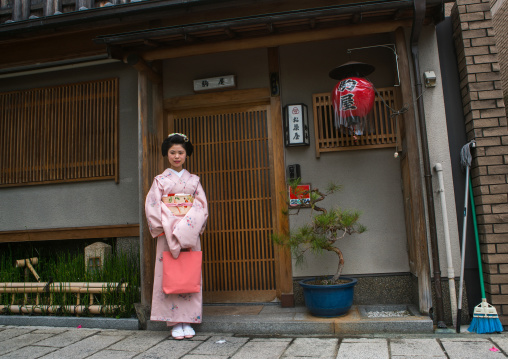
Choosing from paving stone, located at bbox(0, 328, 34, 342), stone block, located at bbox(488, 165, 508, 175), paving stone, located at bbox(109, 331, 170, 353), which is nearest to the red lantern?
stone block, located at bbox(488, 165, 508, 175)

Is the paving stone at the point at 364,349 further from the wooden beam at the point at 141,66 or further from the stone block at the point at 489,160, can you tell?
the wooden beam at the point at 141,66

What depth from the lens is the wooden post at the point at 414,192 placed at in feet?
14.1

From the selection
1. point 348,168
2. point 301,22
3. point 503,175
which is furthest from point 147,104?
point 503,175

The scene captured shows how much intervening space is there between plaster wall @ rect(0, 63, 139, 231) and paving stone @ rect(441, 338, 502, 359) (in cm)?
446

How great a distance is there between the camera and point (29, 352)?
12.9ft

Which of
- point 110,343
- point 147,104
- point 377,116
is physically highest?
point 147,104

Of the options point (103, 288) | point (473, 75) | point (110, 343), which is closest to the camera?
point (110, 343)

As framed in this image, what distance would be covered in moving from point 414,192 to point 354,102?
1.27 m

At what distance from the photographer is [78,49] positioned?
607cm

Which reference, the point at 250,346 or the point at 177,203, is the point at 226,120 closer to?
the point at 177,203

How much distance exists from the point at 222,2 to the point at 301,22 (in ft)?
3.40

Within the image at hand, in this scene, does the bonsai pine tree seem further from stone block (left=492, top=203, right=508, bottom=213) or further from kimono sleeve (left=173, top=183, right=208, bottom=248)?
stone block (left=492, top=203, right=508, bottom=213)

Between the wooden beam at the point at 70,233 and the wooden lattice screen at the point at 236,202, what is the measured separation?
4.13 feet

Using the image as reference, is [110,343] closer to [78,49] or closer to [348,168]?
[348,168]
